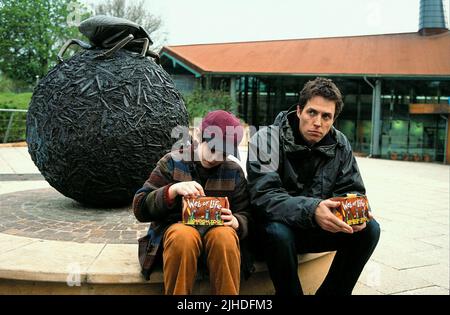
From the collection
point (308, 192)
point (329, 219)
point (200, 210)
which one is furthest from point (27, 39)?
point (329, 219)

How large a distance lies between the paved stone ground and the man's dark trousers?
759 mm

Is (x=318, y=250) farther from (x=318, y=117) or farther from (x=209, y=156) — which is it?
(x=209, y=156)

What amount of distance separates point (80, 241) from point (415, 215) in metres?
5.06

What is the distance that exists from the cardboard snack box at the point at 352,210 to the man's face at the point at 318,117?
0.55 metres

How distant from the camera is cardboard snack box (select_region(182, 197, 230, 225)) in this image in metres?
2.30

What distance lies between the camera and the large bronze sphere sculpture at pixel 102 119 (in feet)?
13.0

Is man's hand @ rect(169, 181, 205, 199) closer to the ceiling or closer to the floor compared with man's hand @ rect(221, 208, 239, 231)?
closer to the ceiling

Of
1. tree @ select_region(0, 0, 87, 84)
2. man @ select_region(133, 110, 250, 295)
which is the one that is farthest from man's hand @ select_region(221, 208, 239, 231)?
tree @ select_region(0, 0, 87, 84)

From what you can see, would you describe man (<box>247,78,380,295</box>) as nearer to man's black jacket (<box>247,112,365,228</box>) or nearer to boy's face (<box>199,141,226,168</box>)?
Result: man's black jacket (<box>247,112,365,228</box>)

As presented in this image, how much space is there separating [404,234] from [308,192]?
2.97 m

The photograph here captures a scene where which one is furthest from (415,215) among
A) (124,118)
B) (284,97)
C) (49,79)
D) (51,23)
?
(51,23)

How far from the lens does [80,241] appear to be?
3361 millimetres

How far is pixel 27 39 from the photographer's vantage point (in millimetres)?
29750
